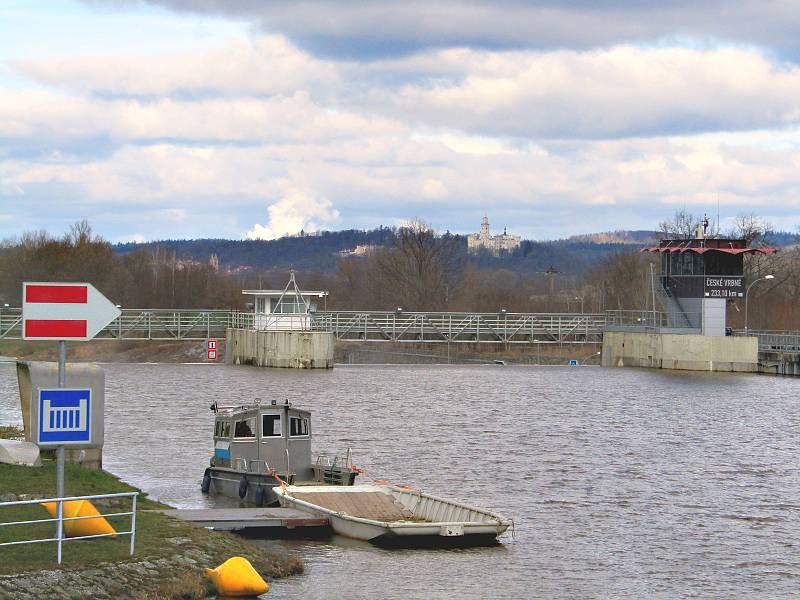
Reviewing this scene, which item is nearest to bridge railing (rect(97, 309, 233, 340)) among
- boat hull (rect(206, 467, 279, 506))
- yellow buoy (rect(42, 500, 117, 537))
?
boat hull (rect(206, 467, 279, 506))

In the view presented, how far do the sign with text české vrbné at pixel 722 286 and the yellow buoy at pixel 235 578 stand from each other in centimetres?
8138

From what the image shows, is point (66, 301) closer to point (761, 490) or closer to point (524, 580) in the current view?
point (524, 580)

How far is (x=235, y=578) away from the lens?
2358cm

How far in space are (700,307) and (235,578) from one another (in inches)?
3244

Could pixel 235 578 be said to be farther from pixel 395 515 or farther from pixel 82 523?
pixel 395 515

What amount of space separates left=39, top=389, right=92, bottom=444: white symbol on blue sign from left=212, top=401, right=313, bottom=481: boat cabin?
17.3 m

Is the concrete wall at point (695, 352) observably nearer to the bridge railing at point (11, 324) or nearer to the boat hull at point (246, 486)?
the bridge railing at point (11, 324)

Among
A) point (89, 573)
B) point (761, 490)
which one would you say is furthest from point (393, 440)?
point (89, 573)

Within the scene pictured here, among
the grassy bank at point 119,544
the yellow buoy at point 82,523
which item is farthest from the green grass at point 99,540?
the yellow buoy at point 82,523

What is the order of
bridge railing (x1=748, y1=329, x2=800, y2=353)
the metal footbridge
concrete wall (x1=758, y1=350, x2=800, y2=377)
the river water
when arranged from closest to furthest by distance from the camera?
→ the river water
concrete wall (x1=758, y1=350, x2=800, y2=377)
the metal footbridge
bridge railing (x1=748, y1=329, x2=800, y2=353)

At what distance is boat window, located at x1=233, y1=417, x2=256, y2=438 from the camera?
122 ft

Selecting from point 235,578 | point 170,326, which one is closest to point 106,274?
point 170,326

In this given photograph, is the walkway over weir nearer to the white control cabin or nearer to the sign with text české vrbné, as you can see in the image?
the white control cabin

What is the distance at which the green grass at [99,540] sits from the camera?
69.3 feet
